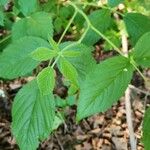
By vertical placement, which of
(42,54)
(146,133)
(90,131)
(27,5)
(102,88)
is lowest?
(90,131)

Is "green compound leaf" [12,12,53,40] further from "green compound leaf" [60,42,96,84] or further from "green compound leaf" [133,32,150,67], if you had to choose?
"green compound leaf" [133,32,150,67]

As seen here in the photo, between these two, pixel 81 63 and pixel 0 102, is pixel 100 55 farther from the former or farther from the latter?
pixel 81 63

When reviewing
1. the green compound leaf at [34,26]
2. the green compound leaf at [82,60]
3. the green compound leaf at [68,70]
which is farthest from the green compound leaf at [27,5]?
the green compound leaf at [68,70]

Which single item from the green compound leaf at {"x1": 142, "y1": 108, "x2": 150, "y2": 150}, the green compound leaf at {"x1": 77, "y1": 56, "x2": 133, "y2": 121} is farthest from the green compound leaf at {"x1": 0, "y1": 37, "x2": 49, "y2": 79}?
the green compound leaf at {"x1": 142, "y1": 108, "x2": 150, "y2": 150}

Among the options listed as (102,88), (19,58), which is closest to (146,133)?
(102,88)

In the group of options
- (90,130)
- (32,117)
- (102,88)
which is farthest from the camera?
(90,130)

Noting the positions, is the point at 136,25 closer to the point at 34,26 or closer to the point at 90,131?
the point at 34,26
